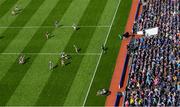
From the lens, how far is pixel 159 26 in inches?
2154

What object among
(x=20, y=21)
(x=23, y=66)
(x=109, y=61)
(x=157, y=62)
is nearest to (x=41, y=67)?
(x=23, y=66)

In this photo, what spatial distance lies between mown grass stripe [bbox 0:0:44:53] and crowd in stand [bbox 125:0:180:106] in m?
19.2

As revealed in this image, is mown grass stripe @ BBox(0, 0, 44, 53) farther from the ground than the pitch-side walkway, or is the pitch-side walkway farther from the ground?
mown grass stripe @ BBox(0, 0, 44, 53)

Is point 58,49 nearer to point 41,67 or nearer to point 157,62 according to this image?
point 41,67

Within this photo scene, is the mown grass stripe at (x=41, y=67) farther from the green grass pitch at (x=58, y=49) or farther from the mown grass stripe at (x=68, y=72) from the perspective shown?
the mown grass stripe at (x=68, y=72)

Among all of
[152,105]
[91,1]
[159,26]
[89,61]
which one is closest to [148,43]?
[159,26]

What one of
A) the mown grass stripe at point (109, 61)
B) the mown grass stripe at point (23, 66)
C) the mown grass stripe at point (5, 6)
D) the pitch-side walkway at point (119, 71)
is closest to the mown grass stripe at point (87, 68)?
the mown grass stripe at point (109, 61)

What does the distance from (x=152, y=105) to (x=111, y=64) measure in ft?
34.1

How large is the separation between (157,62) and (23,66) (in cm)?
1855

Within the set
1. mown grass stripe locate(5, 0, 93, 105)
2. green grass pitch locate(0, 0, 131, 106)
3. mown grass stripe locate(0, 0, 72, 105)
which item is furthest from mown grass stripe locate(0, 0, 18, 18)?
mown grass stripe locate(5, 0, 93, 105)

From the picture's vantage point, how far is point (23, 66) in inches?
2037

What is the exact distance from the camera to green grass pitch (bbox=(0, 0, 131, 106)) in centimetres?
4616

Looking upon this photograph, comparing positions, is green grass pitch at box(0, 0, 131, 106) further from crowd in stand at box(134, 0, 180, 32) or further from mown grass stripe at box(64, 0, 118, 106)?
crowd in stand at box(134, 0, 180, 32)

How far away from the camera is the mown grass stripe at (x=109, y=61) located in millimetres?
44644
